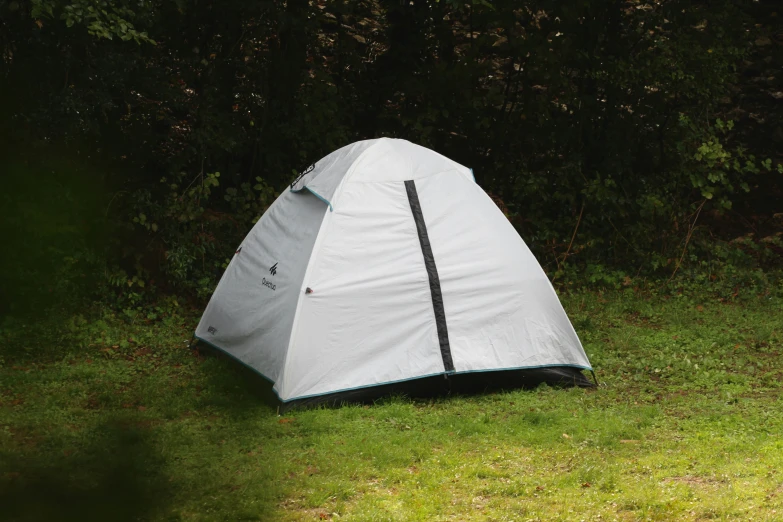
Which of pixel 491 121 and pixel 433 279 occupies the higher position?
pixel 491 121

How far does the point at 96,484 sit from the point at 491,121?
32.0 ft

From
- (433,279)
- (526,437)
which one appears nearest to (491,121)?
(433,279)

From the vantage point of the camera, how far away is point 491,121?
10359mm

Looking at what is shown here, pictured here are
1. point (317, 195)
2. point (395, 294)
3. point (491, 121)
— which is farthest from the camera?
point (491, 121)

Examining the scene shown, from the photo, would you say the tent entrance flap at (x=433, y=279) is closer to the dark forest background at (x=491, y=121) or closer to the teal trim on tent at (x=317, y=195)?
the teal trim on tent at (x=317, y=195)

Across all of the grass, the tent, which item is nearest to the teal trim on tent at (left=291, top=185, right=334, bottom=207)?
the tent

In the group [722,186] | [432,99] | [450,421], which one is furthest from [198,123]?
[722,186]

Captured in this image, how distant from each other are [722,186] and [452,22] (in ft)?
12.6

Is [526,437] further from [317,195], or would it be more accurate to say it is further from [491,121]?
[491,121]

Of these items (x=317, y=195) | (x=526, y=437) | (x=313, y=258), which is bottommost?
(x=526, y=437)

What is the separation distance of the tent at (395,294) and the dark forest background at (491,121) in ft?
8.25

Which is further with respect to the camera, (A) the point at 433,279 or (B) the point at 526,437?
(A) the point at 433,279

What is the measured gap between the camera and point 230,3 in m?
8.72

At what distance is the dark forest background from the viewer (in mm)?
8602
